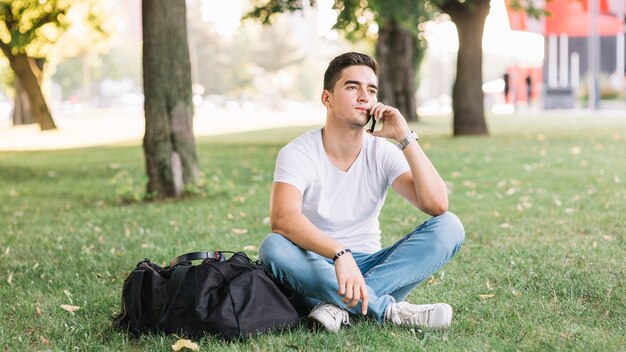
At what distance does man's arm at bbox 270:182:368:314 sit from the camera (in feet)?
13.5

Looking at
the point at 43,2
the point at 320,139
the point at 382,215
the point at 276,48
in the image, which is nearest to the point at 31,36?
the point at 43,2

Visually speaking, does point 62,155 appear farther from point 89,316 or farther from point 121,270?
point 89,316

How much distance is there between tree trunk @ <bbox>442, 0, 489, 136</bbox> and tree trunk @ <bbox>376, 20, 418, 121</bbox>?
7.76 m

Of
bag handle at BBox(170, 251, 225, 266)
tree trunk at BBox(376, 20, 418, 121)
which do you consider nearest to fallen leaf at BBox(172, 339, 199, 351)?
bag handle at BBox(170, 251, 225, 266)

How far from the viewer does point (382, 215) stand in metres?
8.90

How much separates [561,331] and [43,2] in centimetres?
2109

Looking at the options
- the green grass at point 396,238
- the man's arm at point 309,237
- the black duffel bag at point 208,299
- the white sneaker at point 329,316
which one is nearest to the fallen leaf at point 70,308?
the green grass at point 396,238

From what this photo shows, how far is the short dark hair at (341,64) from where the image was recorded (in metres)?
4.55

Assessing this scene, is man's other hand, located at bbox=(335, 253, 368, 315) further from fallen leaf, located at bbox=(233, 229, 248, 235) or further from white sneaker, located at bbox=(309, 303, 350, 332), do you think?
fallen leaf, located at bbox=(233, 229, 248, 235)

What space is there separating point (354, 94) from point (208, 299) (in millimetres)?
1302

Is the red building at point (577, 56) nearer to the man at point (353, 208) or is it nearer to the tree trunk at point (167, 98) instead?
the tree trunk at point (167, 98)

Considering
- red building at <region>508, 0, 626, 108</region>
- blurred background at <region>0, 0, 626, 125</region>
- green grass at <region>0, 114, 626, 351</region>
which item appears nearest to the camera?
green grass at <region>0, 114, 626, 351</region>

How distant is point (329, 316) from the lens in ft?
14.3

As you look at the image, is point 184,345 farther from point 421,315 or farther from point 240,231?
point 240,231
